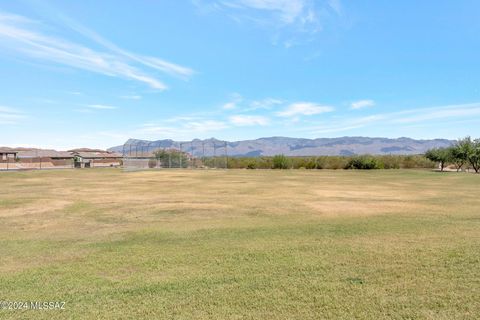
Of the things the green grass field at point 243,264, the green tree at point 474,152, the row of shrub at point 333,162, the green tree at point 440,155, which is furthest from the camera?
the row of shrub at point 333,162

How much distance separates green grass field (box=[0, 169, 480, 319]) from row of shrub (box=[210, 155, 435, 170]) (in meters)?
45.7

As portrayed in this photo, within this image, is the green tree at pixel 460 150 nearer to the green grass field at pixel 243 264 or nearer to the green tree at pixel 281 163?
the green tree at pixel 281 163

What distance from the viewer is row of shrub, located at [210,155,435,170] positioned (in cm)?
5712

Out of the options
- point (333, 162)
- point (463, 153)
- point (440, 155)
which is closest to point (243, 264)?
point (463, 153)

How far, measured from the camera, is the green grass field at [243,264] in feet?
15.7

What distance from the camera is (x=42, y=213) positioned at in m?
12.7

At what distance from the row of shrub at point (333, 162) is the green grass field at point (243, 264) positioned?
1797 inches

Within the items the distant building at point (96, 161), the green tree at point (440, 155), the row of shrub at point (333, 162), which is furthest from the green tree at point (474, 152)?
the distant building at point (96, 161)

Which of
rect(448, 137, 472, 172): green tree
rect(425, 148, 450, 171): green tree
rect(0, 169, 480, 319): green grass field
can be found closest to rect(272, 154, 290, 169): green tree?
rect(425, 148, 450, 171): green tree

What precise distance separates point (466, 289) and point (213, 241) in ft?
17.1

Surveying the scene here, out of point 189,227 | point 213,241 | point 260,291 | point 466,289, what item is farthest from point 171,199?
point 466,289

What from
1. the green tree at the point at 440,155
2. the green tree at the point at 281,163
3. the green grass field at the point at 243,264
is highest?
the green tree at the point at 440,155

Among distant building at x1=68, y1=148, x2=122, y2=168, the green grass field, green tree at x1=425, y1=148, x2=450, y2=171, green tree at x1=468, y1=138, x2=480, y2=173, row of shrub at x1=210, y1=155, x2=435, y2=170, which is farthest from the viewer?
distant building at x1=68, y1=148, x2=122, y2=168

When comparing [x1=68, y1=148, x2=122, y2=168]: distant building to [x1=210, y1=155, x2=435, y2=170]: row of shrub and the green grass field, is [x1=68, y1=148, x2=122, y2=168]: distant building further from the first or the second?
the green grass field
